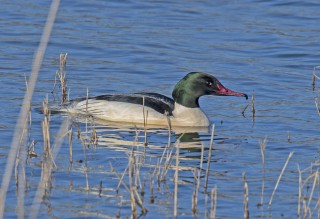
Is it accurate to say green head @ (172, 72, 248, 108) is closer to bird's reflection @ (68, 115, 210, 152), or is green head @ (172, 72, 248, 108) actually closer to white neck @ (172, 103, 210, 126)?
white neck @ (172, 103, 210, 126)

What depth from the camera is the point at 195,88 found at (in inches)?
608

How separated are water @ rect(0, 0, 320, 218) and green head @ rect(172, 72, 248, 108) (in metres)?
0.43

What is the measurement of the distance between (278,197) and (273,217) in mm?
697

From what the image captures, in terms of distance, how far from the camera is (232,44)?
20.3 meters

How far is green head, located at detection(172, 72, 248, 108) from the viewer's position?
15.4m

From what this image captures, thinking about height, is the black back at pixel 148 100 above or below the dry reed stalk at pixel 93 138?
above

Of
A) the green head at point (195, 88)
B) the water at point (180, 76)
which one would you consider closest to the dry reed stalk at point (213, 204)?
the water at point (180, 76)

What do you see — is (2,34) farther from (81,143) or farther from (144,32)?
(81,143)

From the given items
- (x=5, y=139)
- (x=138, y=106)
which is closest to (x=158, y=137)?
(x=138, y=106)

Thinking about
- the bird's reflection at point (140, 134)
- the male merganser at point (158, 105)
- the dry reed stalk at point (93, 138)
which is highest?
the male merganser at point (158, 105)

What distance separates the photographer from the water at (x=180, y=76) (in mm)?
11156

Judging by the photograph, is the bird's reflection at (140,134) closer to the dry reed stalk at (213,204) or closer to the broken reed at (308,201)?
the broken reed at (308,201)

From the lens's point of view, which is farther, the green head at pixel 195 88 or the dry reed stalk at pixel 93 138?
the green head at pixel 195 88

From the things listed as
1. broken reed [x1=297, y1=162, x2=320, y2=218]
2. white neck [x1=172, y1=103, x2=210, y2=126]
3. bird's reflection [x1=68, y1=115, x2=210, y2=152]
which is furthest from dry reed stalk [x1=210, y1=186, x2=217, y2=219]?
white neck [x1=172, y1=103, x2=210, y2=126]
